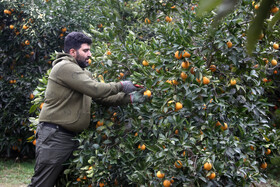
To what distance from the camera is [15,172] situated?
5598mm

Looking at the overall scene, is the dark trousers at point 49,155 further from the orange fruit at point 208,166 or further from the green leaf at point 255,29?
the green leaf at point 255,29

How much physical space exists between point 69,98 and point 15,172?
3.49 metres

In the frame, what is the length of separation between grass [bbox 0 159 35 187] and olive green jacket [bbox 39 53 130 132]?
2767 millimetres

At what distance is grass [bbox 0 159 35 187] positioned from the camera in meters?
5.09

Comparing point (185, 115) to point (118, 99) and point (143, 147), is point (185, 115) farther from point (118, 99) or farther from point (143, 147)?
point (118, 99)

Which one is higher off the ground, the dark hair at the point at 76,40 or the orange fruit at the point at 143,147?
the dark hair at the point at 76,40

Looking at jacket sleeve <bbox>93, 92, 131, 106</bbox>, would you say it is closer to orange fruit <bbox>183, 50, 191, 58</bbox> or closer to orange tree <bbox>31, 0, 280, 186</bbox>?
orange tree <bbox>31, 0, 280, 186</bbox>

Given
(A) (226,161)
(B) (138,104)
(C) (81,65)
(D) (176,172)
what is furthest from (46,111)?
(A) (226,161)

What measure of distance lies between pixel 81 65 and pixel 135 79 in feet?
2.08

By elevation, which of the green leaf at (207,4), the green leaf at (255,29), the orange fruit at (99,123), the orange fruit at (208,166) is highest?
the green leaf at (207,4)

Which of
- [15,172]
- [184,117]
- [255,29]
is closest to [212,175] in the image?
[184,117]

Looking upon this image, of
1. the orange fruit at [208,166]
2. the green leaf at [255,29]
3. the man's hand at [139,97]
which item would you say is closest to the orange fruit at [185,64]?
the man's hand at [139,97]

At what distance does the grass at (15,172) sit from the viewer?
5.09 metres

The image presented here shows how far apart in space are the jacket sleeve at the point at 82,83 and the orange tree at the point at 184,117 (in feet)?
0.71
